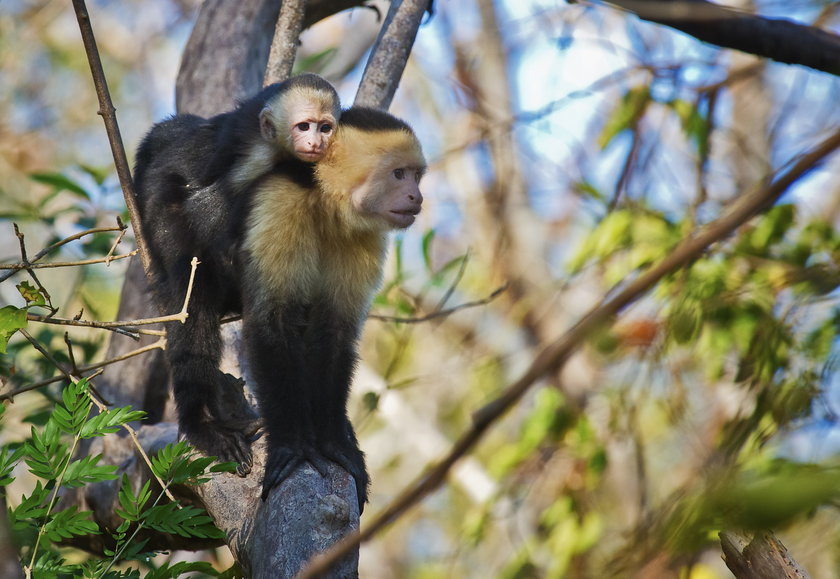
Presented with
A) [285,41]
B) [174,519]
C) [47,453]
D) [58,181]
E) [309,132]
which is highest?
[58,181]

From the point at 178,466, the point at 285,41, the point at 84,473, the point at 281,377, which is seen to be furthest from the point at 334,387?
the point at 285,41

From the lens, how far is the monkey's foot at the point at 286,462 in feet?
8.55

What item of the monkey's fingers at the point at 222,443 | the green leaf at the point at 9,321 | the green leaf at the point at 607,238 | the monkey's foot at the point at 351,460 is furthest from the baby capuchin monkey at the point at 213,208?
the green leaf at the point at 607,238

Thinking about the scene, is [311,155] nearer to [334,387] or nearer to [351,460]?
[334,387]

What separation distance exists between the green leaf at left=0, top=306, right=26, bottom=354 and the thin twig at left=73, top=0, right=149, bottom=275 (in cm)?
69

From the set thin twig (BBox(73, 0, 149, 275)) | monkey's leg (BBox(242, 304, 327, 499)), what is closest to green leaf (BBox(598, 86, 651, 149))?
monkey's leg (BBox(242, 304, 327, 499))

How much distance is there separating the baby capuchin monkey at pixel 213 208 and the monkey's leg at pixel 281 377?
0.20m

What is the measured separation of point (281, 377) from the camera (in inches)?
118

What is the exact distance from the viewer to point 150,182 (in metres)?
3.38

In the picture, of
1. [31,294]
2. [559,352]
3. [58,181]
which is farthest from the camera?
[58,181]

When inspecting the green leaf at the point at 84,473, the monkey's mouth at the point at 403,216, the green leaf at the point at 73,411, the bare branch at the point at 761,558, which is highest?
the green leaf at the point at 73,411

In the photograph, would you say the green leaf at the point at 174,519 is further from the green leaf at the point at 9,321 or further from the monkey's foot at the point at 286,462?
the green leaf at the point at 9,321

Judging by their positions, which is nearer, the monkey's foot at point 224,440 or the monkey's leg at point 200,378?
the monkey's foot at point 224,440

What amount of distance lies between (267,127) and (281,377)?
0.93 m
